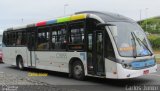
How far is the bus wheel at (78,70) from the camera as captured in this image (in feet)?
47.9

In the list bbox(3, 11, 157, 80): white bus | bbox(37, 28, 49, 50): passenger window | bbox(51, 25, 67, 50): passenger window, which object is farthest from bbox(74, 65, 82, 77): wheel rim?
bbox(37, 28, 49, 50): passenger window

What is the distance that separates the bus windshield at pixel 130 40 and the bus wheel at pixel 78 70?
260cm

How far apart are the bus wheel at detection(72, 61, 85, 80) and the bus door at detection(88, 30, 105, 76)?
708 mm

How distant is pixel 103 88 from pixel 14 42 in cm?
1052

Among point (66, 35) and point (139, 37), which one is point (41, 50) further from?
point (139, 37)

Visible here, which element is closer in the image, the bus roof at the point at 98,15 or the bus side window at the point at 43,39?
the bus roof at the point at 98,15

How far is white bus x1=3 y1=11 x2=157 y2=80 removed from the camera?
1254 centimetres

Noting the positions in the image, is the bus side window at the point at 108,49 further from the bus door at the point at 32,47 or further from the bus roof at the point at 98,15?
the bus door at the point at 32,47

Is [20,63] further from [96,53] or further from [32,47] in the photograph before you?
[96,53]

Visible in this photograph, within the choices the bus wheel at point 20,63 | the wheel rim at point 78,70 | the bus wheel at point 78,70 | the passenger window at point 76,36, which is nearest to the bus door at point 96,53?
the passenger window at point 76,36

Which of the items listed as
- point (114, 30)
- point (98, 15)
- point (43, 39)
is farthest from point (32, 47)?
point (114, 30)

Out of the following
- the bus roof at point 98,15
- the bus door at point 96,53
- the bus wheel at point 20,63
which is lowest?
the bus wheel at point 20,63

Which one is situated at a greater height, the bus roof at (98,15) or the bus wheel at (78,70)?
the bus roof at (98,15)

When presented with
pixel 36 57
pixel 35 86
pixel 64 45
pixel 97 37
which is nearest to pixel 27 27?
pixel 36 57
